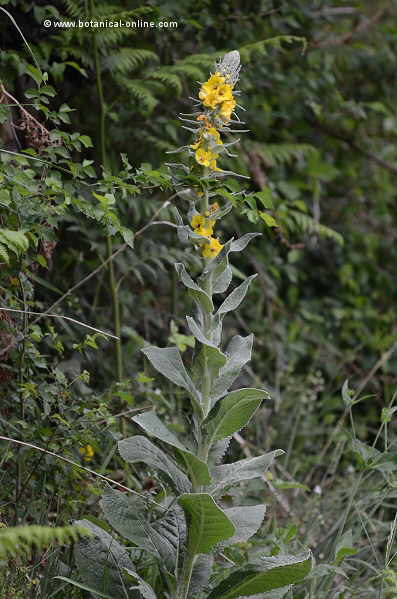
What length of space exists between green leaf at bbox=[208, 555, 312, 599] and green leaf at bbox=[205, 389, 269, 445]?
0.36 m

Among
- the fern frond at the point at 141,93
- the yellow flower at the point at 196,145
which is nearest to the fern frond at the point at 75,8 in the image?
the fern frond at the point at 141,93

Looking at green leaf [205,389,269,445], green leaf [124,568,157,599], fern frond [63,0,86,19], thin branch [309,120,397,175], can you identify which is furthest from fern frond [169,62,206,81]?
green leaf [124,568,157,599]

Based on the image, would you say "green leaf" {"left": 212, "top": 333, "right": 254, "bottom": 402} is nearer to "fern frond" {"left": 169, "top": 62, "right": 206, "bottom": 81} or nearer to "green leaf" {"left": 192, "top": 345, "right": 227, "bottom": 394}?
"green leaf" {"left": 192, "top": 345, "right": 227, "bottom": 394}

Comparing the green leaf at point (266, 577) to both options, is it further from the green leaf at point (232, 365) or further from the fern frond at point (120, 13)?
the fern frond at point (120, 13)

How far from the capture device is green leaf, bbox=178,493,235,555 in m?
1.92

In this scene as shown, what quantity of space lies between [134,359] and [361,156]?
253 centimetres

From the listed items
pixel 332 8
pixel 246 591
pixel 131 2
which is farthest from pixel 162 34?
pixel 246 591

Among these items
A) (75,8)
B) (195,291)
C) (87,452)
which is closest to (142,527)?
(87,452)

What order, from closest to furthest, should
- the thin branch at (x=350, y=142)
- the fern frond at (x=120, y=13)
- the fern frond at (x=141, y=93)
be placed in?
the fern frond at (x=120, y=13)
the fern frond at (x=141, y=93)
the thin branch at (x=350, y=142)

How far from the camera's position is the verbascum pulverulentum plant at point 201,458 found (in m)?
2.05

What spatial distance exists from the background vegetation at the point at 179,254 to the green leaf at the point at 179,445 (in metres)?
0.35

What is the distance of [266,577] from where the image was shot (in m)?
2.07

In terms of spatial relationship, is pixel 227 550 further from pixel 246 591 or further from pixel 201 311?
pixel 201 311

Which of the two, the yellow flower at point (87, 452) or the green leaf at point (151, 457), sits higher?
the green leaf at point (151, 457)
